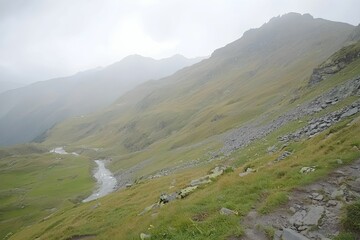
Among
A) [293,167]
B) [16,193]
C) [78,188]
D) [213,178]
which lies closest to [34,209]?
[78,188]

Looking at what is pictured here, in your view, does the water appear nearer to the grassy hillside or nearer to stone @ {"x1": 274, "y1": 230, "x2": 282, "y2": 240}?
the grassy hillside

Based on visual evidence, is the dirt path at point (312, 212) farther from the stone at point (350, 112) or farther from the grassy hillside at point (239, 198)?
the stone at point (350, 112)

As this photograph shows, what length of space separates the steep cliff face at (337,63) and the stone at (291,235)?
71.8m

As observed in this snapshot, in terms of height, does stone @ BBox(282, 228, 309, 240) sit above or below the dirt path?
above

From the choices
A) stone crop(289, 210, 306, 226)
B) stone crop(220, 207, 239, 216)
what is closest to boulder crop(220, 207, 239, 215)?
stone crop(220, 207, 239, 216)

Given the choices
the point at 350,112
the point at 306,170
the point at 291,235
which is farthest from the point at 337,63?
the point at 291,235

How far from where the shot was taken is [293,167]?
23.7 m

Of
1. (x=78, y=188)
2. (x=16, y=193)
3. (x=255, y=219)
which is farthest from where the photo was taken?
(x=16, y=193)

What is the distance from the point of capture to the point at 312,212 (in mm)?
16906

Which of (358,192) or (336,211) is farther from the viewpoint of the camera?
(358,192)

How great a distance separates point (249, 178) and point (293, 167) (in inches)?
141

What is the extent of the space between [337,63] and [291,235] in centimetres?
7664

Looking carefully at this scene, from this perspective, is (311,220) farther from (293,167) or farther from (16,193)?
(16,193)

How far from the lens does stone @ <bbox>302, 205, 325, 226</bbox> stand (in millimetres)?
16047
